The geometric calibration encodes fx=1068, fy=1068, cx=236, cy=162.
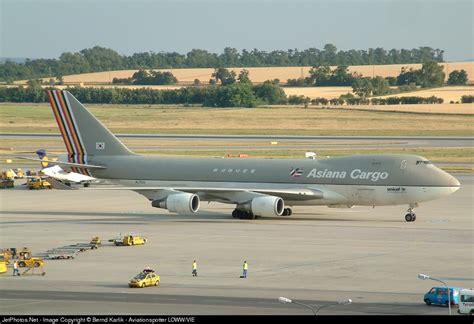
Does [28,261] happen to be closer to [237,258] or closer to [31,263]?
[31,263]

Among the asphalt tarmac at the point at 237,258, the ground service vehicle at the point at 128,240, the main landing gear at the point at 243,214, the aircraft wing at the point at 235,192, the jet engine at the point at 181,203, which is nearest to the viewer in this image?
the asphalt tarmac at the point at 237,258

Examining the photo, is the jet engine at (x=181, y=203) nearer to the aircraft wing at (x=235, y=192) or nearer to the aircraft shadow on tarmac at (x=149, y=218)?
the aircraft wing at (x=235, y=192)

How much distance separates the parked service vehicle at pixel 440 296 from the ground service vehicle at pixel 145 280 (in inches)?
424

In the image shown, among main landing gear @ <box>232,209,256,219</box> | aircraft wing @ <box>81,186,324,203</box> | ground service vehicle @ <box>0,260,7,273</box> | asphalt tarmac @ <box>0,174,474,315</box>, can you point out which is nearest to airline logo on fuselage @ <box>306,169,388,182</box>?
aircraft wing @ <box>81,186,324,203</box>

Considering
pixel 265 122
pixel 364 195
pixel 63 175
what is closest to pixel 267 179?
pixel 364 195

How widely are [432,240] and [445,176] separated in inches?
356

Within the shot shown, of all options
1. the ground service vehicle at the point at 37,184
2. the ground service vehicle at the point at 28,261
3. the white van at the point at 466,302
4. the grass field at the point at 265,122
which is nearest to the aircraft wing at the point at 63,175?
the ground service vehicle at the point at 37,184

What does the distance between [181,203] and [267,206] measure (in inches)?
200

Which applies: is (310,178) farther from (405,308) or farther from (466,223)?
(405,308)

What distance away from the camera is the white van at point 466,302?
1411 inches

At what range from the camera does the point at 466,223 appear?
62750 mm

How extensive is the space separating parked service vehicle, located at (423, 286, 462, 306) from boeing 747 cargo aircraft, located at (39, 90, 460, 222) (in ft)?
83.2

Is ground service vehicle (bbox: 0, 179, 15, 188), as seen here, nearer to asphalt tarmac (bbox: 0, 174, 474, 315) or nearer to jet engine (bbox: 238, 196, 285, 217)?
asphalt tarmac (bbox: 0, 174, 474, 315)

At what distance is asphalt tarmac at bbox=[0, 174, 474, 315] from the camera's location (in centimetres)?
3844
